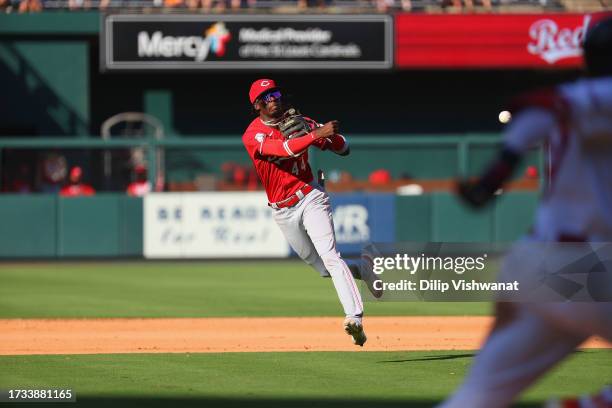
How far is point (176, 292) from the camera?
16938 mm

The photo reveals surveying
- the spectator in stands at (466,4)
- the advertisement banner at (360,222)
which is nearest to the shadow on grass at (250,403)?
the advertisement banner at (360,222)

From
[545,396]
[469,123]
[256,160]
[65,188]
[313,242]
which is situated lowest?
[545,396]

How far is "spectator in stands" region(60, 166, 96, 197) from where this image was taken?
75.5ft

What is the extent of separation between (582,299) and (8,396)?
4266mm

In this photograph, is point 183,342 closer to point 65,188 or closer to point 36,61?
point 65,188

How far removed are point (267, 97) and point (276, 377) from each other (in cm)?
262

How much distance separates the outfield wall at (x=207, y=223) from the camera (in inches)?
885

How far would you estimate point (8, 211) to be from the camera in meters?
22.8

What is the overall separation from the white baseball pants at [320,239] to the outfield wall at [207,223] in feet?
40.7

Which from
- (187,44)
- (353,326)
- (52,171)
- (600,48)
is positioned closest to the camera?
(600,48)

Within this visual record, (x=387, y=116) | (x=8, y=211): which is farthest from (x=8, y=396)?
(x=387, y=116)

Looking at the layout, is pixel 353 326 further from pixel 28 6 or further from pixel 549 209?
pixel 28 6

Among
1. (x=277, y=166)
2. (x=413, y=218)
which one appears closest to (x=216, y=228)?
(x=413, y=218)

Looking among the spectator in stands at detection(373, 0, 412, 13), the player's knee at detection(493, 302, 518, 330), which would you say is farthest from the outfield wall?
the player's knee at detection(493, 302, 518, 330)
